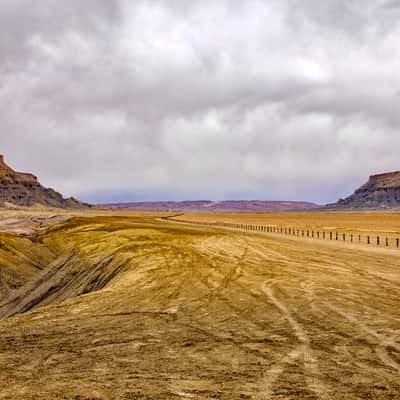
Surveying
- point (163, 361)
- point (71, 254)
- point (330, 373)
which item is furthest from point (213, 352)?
point (71, 254)

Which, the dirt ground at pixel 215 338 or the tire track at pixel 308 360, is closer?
the tire track at pixel 308 360

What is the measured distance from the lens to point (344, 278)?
18766mm

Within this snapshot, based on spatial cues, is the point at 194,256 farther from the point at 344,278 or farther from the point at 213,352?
the point at 213,352

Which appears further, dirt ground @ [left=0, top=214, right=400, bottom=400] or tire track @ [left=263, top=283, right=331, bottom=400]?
dirt ground @ [left=0, top=214, right=400, bottom=400]

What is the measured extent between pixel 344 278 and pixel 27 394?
48.8 ft

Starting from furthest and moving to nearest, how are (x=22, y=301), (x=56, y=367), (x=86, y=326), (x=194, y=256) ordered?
1. (x=194, y=256)
2. (x=22, y=301)
3. (x=86, y=326)
4. (x=56, y=367)

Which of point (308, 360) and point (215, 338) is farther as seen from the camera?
point (215, 338)

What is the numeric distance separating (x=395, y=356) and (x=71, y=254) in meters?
25.7

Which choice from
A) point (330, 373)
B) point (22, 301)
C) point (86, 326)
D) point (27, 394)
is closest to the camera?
point (27, 394)

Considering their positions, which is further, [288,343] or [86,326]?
[86,326]

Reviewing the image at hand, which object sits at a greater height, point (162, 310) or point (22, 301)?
point (162, 310)

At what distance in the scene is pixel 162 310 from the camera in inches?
496

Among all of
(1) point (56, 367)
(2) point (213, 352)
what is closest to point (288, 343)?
(2) point (213, 352)

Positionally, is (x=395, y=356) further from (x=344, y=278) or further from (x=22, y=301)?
(x=22, y=301)
